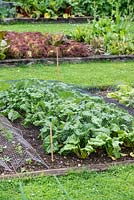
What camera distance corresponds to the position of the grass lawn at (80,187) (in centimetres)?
449

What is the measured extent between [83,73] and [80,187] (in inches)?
174

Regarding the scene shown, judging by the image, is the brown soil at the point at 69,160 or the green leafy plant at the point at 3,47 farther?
the green leafy plant at the point at 3,47

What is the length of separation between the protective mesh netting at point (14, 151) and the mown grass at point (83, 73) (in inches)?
109

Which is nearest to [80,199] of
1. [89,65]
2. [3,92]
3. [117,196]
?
[117,196]

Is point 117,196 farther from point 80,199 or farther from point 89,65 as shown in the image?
point 89,65

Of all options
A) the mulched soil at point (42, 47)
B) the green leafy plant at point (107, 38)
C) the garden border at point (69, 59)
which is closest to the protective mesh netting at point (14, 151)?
the garden border at point (69, 59)

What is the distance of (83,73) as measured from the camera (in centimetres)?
895

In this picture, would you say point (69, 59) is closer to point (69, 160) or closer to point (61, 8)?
point (69, 160)

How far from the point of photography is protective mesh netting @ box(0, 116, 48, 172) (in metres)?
4.97

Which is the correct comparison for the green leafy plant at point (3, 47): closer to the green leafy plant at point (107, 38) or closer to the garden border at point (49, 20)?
the green leafy plant at point (107, 38)

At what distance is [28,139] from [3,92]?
105cm

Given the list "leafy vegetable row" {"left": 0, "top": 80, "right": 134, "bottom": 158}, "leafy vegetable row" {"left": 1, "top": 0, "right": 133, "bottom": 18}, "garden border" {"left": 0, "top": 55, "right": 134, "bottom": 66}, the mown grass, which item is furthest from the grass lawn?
"leafy vegetable row" {"left": 1, "top": 0, "right": 133, "bottom": 18}

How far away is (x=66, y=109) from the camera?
224 inches

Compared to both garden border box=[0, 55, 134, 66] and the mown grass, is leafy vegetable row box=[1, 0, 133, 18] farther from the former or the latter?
the mown grass
